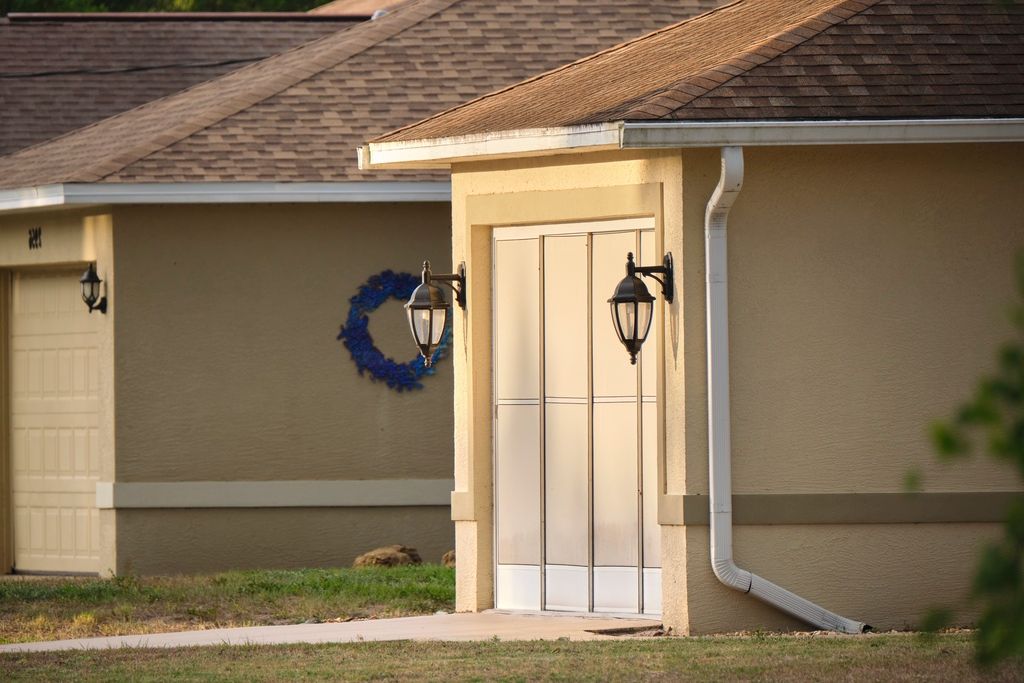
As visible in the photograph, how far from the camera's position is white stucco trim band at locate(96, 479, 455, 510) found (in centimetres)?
1505

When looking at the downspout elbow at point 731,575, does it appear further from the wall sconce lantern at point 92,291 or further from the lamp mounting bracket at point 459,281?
the wall sconce lantern at point 92,291

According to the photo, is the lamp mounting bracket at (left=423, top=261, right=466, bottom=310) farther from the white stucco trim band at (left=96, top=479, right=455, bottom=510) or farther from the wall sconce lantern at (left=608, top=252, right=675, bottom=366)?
the white stucco trim band at (left=96, top=479, right=455, bottom=510)

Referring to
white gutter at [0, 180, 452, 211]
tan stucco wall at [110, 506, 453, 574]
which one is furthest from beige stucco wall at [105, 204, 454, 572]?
white gutter at [0, 180, 452, 211]

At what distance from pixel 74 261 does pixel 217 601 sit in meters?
4.47

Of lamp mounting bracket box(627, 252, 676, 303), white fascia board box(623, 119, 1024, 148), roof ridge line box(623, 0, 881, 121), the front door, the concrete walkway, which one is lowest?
the concrete walkway

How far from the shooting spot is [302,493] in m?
15.2

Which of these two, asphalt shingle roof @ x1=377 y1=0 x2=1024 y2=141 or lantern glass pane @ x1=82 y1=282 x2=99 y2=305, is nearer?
asphalt shingle roof @ x1=377 y1=0 x2=1024 y2=141

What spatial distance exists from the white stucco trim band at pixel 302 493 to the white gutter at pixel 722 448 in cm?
557

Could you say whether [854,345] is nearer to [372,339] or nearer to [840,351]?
[840,351]

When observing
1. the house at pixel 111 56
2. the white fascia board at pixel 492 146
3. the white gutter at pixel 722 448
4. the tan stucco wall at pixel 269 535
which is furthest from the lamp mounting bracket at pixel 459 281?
the house at pixel 111 56

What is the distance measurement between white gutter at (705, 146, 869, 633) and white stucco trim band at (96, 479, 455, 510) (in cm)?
557

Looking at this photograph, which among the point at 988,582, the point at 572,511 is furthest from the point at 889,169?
the point at 988,582

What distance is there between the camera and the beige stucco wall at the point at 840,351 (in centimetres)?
996

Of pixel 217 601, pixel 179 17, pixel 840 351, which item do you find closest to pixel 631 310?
pixel 840 351
